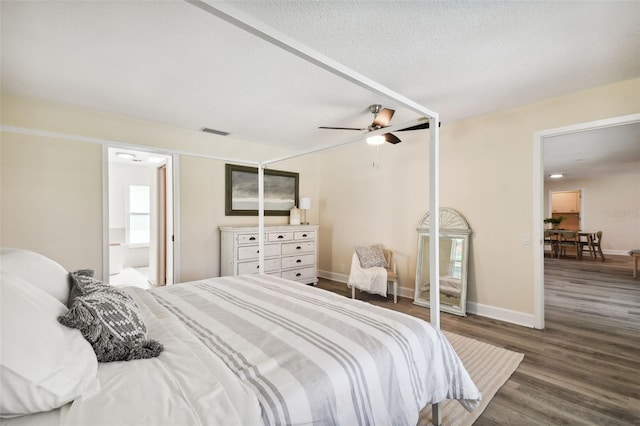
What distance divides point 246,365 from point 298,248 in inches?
133

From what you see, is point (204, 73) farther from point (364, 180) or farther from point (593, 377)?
point (593, 377)

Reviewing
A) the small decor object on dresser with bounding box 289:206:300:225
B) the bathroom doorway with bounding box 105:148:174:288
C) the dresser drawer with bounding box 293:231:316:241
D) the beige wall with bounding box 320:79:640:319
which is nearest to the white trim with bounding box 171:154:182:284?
the dresser drawer with bounding box 293:231:316:241

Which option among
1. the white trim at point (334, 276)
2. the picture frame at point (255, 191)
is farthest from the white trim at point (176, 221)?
the white trim at point (334, 276)

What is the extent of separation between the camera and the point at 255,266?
390cm

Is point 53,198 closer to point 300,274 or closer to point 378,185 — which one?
point 300,274

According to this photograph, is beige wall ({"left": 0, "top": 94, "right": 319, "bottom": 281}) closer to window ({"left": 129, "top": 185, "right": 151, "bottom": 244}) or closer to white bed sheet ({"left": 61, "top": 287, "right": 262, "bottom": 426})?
white bed sheet ({"left": 61, "top": 287, "right": 262, "bottom": 426})

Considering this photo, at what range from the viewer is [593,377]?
204cm

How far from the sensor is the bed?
775 millimetres

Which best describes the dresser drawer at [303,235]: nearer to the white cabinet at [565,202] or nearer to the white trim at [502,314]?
the white trim at [502,314]

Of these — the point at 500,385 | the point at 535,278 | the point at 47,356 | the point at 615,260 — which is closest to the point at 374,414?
the point at 47,356

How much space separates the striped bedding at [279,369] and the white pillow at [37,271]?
0.40m

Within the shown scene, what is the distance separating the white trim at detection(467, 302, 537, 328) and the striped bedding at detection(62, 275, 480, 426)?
7.02 ft

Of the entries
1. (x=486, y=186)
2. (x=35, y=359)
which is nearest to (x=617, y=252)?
(x=486, y=186)

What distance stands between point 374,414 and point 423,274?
2996 millimetres
